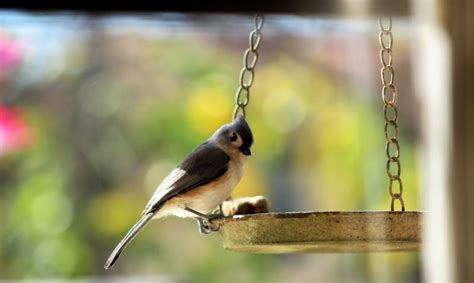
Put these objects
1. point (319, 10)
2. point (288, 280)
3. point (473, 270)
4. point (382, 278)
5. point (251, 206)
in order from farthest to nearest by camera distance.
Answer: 1. point (288, 280)
2. point (382, 278)
3. point (251, 206)
4. point (319, 10)
5. point (473, 270)

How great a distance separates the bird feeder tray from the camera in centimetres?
129

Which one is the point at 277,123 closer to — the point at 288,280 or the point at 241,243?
the point at 288,280

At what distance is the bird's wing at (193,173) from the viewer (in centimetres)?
171

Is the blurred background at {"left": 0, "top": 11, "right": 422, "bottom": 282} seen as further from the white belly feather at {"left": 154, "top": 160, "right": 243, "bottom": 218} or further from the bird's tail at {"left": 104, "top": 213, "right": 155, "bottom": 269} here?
the bird's tail at {"left": 104, "top": 213, "right": 155, "bottom": 269}

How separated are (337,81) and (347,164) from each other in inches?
11.9

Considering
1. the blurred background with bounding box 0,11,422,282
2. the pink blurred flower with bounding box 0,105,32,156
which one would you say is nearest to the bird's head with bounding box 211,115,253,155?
the blurred background with bounding box 0,11,422,282

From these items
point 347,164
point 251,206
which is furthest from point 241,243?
point 347,164

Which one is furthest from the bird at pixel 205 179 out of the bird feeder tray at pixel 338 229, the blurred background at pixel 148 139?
the blurred background at pixel 148 139

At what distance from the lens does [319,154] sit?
3.08 metres

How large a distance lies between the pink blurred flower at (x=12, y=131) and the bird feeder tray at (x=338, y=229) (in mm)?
1711

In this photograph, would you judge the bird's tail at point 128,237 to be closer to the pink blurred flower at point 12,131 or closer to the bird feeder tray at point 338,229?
the bird feeder tray at point 338,229

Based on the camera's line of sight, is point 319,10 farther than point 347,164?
No

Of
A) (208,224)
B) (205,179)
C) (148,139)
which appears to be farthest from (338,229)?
(148,139)

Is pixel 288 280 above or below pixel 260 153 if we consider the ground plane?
below
